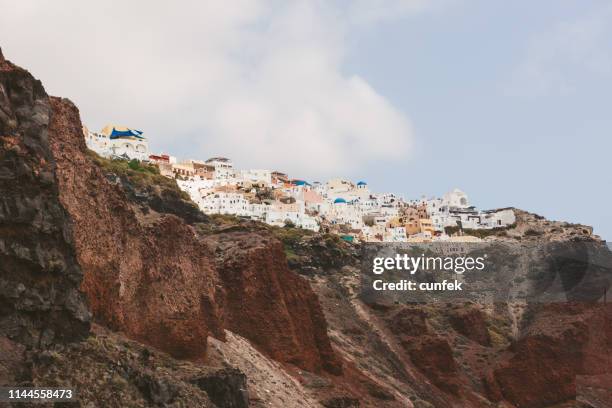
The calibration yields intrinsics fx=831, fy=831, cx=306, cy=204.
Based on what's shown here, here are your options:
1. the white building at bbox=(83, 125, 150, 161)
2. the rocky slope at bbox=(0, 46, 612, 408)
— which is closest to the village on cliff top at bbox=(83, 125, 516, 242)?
the white building at bbox=(83, 125, 150, 161)

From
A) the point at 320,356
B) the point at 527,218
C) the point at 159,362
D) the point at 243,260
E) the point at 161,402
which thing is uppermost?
the point at 527,218

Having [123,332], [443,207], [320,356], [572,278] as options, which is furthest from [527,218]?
[123,332]

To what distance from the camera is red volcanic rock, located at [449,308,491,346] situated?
81125 millimetres

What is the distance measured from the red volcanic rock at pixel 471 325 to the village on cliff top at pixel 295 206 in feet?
176

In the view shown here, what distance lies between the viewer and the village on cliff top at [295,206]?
469 ft

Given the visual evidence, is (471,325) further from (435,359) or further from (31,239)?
(31,239)

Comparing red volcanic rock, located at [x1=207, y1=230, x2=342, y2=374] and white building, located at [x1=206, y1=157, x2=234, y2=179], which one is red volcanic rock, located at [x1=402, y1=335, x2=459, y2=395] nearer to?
red volcanic rock, located at [x1=207, y1=230, x2=342, y2=374]

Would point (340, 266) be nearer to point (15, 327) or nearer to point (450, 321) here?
point (450, 321)

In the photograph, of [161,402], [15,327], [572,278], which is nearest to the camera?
[15,327]

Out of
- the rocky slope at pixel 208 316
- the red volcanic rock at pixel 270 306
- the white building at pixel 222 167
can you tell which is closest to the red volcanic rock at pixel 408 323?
the rocky slope at pixel 208 316

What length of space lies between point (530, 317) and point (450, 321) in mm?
10148

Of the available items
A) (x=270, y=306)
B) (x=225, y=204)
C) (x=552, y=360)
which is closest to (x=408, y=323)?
(x=552, y=360)

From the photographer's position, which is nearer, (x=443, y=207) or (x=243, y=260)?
(x=243, y=260)

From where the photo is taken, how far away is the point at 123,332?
28.6m
